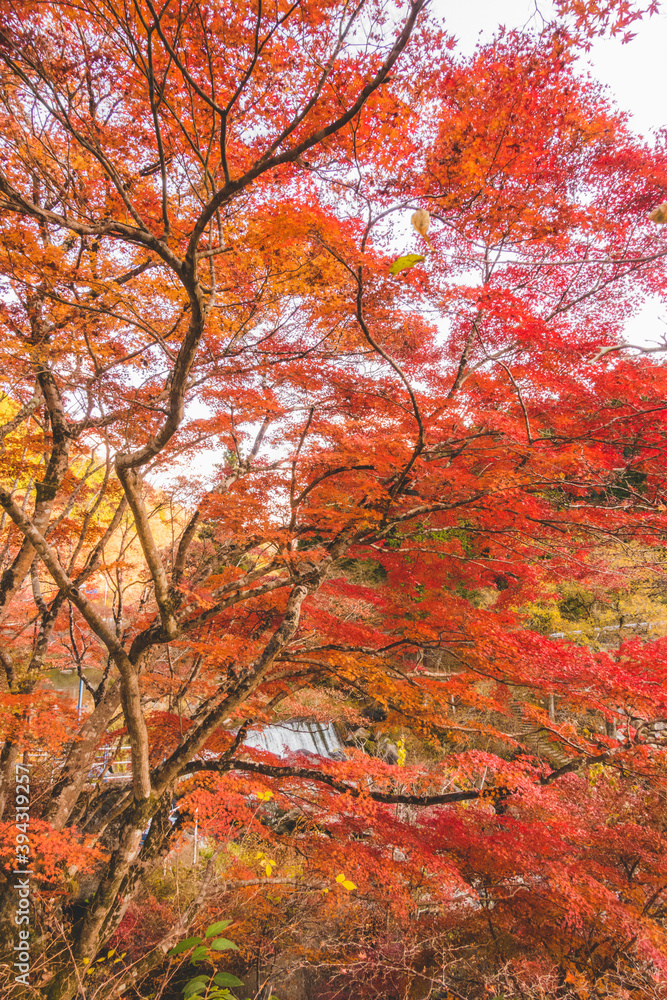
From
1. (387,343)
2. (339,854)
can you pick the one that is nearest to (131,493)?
(387,343)

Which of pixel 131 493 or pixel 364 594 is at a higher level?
pixel 131 493

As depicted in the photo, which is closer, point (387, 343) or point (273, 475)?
point (387, 343)

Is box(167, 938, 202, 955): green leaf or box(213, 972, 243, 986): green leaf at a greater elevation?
box(167, 938, 202, 955): green leaf

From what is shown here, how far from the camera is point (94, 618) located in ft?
11.4

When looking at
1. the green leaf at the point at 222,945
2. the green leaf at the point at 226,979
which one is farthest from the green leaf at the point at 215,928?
the green leaf at the point at 226,979

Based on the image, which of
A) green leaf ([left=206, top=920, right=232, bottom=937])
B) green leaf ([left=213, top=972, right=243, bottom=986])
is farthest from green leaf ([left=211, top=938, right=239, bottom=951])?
→ green leaf ([left=213, top=972, right=243, bottom=986])

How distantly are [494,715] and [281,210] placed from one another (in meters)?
11.6

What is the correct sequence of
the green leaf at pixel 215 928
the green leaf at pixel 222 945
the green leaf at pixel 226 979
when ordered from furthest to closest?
1. the green leaf at pixel 215 928
2. the green leaf at pixel 226 979
3. the green leaf at pixel 222 945

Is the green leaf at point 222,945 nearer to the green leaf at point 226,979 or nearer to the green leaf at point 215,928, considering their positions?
the green leaf at point 215,928

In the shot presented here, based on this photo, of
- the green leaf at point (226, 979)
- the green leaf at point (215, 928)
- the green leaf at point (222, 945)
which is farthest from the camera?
the green leaf at point (215, 928)

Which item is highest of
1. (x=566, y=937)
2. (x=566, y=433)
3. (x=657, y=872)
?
(x=566, y=433)

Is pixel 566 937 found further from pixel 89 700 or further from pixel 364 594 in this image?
pixel 89 700

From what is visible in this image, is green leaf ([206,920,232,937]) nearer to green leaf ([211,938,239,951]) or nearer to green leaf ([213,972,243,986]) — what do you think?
green leaf ([211,938,239,951])

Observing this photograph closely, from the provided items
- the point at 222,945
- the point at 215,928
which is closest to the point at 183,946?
the point at 215,928
